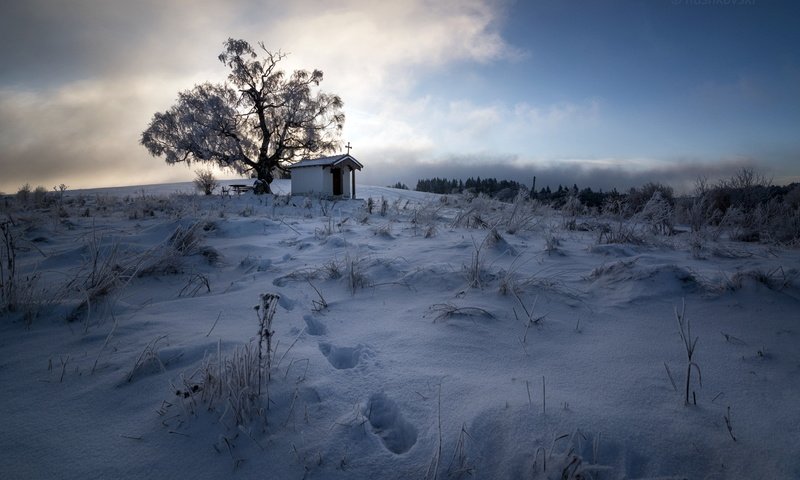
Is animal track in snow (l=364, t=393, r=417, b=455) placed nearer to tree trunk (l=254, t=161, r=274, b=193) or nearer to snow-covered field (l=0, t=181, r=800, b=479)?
snow-covered field (l=0, t=181, r=800, b=479)

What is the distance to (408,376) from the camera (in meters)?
1.65

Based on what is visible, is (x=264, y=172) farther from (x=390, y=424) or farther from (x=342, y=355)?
(x=390, y=424)

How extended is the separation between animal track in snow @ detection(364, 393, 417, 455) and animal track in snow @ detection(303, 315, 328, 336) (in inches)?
31.7

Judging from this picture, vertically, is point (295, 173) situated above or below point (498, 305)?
above

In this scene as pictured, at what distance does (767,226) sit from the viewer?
5.89 m

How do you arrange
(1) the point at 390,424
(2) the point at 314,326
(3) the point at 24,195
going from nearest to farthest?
(1) the point at 390,424 < (2) the point at 314,326 < (3) the point at 24,195

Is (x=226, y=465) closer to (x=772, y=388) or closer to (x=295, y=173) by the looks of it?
(x=772, y=388)

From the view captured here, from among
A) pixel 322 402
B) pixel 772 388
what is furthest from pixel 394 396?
pixel 772 388

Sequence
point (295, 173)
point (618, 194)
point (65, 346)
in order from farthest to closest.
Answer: point (295, 173) < point (618, 194) < point (65, 346)

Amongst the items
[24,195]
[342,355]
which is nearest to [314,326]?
[342,355]

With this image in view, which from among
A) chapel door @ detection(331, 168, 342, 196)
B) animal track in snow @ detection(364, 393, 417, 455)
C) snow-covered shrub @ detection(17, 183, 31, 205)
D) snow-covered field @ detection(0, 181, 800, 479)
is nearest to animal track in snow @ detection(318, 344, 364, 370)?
snow-covered field @ detection(0, 181, 800, 479)

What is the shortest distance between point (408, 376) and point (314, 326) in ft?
2.93

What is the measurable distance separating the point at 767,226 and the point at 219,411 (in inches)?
326

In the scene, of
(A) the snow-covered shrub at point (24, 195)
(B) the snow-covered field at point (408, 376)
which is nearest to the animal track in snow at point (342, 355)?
(B) the snow-covered field at point (408, 376)
